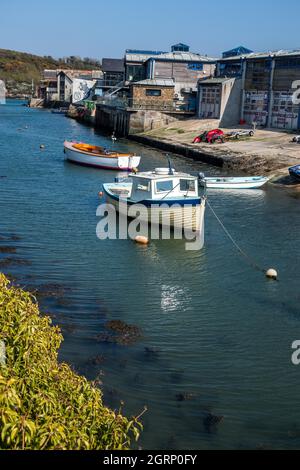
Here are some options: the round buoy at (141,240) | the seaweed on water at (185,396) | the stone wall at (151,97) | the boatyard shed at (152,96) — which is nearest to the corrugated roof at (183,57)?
the boatyard shed at (152,96)

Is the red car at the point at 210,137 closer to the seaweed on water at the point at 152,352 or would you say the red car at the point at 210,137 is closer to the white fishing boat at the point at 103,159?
the white fishing boat at the point at 103,159

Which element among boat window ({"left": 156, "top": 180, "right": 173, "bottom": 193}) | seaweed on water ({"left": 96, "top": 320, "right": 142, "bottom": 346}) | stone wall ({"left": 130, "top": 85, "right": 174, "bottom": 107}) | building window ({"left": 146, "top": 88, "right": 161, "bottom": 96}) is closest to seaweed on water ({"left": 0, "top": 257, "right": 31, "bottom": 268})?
seaweed on water ({"left": 96, "top": 320, "right": 142, "bottom": 346})

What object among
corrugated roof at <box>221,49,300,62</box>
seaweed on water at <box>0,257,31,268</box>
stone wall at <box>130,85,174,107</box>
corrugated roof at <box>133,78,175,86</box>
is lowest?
seaweed on water at <box>0,257,31,268</box>

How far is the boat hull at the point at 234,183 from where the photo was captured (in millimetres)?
35781

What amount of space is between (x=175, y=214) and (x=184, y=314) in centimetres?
842

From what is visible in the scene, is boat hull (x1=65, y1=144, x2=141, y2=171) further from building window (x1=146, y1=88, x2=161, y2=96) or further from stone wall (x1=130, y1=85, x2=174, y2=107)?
building window (x1=146, y1=88, x2=161, y2=96)

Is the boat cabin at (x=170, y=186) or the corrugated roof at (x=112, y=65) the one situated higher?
the corrugated roof at (x=112, y=65)

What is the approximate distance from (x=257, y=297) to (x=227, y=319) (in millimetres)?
2227

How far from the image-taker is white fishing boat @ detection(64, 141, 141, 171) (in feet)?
142

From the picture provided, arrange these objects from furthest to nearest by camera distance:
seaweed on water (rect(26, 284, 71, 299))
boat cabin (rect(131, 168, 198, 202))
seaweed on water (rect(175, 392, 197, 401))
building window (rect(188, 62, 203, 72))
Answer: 1. building window (rect(188, 62, 203, 72))
2. boat cabin (rect(131, 168, 198, 202))
3. seaweed on water (rect(26, 284, 71, 299))
4. seaweed on water (rect(175, 392, 197, 401))

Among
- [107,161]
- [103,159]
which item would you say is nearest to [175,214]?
[107,161]

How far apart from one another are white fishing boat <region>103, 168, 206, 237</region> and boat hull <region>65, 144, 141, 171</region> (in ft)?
58.8

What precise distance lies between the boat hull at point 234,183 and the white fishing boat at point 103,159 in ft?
30.5

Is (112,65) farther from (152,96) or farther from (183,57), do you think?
(152,96)
